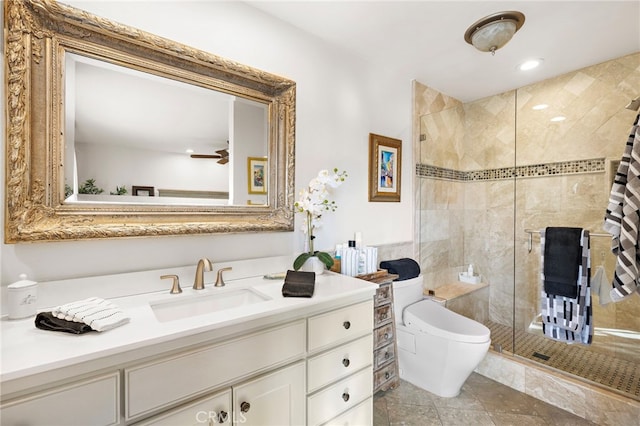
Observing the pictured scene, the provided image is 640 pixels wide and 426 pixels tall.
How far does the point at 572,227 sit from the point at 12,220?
3.19m

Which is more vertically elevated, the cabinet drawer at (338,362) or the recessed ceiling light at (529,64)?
the recessed ceiling light at (529,64)

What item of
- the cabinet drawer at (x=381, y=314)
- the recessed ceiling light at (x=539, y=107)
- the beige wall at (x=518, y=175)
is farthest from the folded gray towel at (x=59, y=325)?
the recessed ceiling light at (x=539, y=107)

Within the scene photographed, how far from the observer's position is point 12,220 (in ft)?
3.32

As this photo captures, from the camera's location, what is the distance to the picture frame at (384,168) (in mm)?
2199

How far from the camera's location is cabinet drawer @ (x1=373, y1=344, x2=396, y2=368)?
1.82 meters

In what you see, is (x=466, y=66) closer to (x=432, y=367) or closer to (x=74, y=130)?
(x=432, y=367)

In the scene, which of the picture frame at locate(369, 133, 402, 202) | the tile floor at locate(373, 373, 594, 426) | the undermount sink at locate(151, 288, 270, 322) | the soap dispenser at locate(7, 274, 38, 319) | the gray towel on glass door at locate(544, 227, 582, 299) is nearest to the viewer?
the soap dispenser at locate(7, 274, 38, 319)

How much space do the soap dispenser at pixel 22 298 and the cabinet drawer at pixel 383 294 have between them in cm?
162

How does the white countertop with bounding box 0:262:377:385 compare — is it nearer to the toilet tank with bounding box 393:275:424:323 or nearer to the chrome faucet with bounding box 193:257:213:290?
the chrome faucet with bounding box 193:257:213:290

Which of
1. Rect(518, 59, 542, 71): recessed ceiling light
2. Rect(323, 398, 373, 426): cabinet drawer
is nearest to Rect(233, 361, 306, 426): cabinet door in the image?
Rect(323, 398, 373, 426): cabinet drawer

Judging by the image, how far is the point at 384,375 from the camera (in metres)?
1.87

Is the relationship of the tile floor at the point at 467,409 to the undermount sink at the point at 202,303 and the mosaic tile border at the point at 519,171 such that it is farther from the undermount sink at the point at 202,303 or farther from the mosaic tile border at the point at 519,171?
the mosaic tile border at the point at 519,171

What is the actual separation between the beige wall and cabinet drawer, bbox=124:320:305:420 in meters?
1.82

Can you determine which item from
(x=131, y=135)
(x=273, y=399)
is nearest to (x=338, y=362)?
(x=273, y=399)
